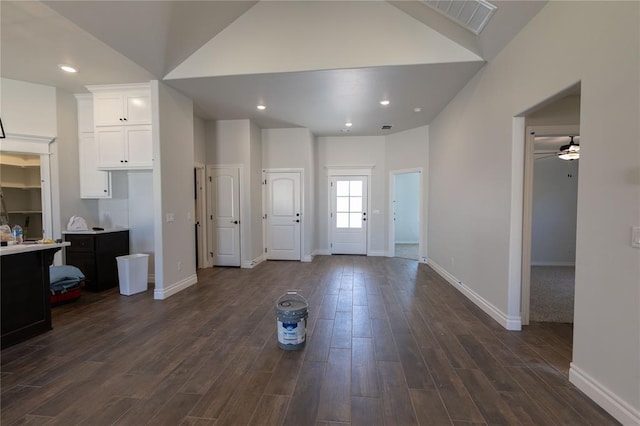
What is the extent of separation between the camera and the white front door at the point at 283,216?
6.38 m

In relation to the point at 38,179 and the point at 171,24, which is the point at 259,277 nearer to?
the point at 171,24

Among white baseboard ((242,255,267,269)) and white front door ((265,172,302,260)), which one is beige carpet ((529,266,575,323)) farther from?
white baseboard ((242,255,267,269))

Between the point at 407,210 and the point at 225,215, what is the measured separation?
5856 mm

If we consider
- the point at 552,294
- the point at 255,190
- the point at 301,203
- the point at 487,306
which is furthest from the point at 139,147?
the point at 552,294

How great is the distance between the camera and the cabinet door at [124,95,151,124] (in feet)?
13.1

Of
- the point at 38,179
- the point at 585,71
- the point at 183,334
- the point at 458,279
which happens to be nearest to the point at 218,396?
the point at 183,334

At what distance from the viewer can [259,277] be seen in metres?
5.01

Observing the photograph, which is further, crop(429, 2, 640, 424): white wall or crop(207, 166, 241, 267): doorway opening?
crop(207, 166, 241, 267): doorway opening

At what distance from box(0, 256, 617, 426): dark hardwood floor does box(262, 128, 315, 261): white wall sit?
9.06 ft

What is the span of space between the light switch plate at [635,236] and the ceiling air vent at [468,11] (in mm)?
2228

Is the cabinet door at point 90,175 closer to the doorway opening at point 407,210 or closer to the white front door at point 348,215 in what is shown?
the white front door at point 348,215

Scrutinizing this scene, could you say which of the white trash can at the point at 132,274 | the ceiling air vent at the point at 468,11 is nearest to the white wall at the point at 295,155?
the white trash can at the point at 132,274

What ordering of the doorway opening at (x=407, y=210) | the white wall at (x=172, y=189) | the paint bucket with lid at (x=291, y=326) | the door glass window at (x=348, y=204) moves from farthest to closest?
the doorway opening at (x=407, y=210) → the door glass window at (x=348, y=204) → the white wall at (x=172, y=189) → the paint bucket with lid at (x=291, y=326)

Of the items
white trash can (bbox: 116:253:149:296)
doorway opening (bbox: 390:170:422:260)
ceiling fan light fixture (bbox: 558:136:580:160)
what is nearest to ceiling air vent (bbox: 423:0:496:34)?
ceiling fan light fixture (bbox: 558:136:580:160)
